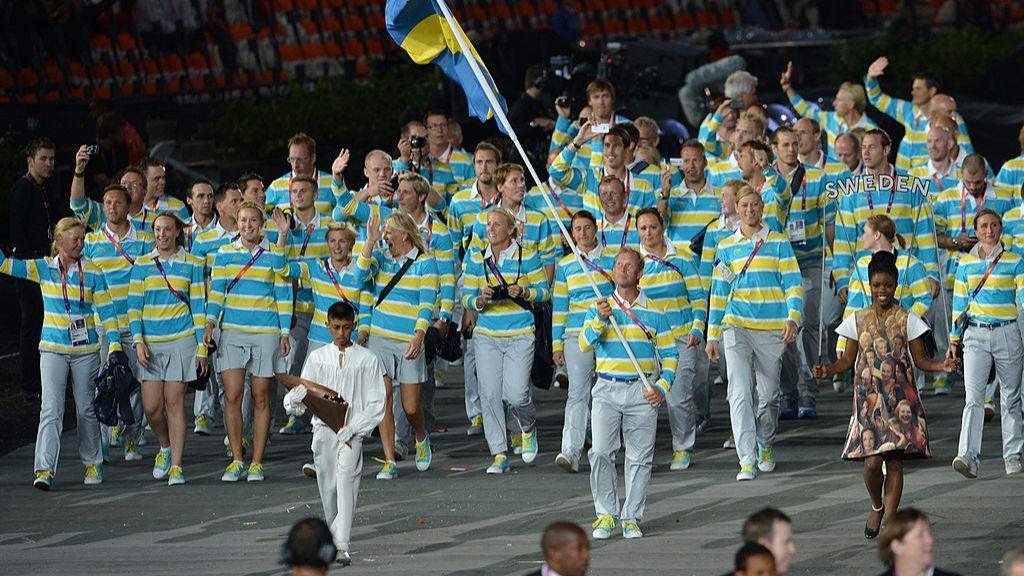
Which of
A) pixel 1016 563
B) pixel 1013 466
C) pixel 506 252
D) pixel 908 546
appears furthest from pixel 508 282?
pixel 1016 563

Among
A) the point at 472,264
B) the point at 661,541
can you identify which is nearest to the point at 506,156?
the point at 472,264

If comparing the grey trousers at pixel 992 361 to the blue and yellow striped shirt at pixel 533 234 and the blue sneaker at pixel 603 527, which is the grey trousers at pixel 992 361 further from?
the blue and yellow striped shirt at pixel 533 234

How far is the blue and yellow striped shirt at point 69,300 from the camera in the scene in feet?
45.5

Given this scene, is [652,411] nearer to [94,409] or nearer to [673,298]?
[673,298]

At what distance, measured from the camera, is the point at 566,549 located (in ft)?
25.5

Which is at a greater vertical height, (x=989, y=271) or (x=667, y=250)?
(x=667, y=250)

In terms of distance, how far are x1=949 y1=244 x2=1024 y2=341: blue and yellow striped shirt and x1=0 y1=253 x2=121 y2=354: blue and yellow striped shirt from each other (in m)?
5.96

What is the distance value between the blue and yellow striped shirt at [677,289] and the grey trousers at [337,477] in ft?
9.22

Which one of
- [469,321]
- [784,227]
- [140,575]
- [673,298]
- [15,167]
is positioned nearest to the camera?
[140,575]

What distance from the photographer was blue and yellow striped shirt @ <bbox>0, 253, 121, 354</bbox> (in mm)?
13859

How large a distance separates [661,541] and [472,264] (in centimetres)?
328

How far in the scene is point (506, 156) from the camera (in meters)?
16.6

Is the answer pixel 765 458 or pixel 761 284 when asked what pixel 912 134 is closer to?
pixel 761 284

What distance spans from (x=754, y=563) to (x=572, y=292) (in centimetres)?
643
